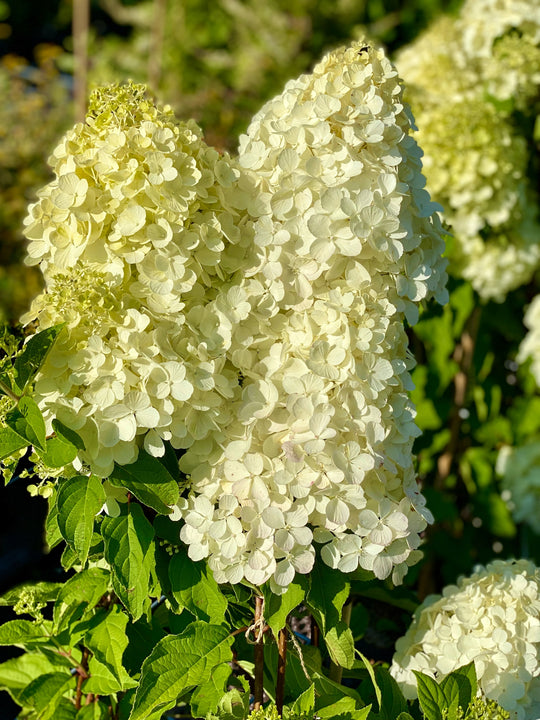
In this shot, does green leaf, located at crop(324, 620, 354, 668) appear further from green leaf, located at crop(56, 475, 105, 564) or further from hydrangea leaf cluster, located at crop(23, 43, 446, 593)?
green leaf, located at crop(56, 475, 105, 564)

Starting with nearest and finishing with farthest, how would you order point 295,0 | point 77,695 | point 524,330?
point 77,695 → point 524,330 → point 295,0

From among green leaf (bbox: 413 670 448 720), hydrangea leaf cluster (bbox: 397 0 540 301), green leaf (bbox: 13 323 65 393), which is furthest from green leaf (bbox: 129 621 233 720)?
hydrangea leaf cluster (bbox: 397 0 540 301)

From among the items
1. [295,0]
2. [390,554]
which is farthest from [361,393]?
[295,0]

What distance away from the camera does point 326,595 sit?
0.89 meters

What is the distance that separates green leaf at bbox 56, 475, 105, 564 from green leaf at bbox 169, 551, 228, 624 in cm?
14

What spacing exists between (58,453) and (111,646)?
0.31 m

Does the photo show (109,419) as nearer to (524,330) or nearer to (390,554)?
(390,554)

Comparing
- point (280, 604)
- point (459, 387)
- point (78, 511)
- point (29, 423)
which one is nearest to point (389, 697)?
point (280, 604)

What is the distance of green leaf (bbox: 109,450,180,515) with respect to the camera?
807mm

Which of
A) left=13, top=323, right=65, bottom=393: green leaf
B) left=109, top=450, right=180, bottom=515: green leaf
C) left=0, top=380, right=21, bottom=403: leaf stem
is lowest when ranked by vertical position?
left=109, top=450, right=180, bottom=515: green leaf

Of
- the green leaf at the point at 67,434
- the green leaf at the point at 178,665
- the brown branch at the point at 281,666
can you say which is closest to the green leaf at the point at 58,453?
the green leaf at the point at 67,434

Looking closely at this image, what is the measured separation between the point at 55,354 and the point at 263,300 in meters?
0.23

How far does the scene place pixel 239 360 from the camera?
84cm

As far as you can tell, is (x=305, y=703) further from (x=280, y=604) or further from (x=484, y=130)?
(x=484, y=130)
